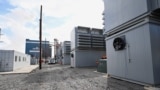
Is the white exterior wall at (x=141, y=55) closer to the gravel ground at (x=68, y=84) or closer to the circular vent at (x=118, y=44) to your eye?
the circular vent at (x=118, y=44)

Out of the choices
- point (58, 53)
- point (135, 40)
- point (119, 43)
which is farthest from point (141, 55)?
point (58, 53)

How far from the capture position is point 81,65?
15.6 metres

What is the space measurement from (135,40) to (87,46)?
1050cm

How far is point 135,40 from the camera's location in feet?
16.8

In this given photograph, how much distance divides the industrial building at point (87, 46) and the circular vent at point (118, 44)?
897 centimetres

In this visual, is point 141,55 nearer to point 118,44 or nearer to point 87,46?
point 118,44

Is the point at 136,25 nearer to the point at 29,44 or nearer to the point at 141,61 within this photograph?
the point at 141,61

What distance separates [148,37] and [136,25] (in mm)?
807

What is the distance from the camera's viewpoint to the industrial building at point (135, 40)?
4.45 metres

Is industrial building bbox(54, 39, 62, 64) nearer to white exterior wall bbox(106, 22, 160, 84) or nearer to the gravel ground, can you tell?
the gravel ground

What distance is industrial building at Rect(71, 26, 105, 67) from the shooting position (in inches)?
606

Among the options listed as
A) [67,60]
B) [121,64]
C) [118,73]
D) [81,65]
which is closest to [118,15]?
[121,64]

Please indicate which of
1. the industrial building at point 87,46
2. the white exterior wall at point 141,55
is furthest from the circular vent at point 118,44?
the industrial building at point 87,46

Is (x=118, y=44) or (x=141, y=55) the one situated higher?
(x=118, y=44)
